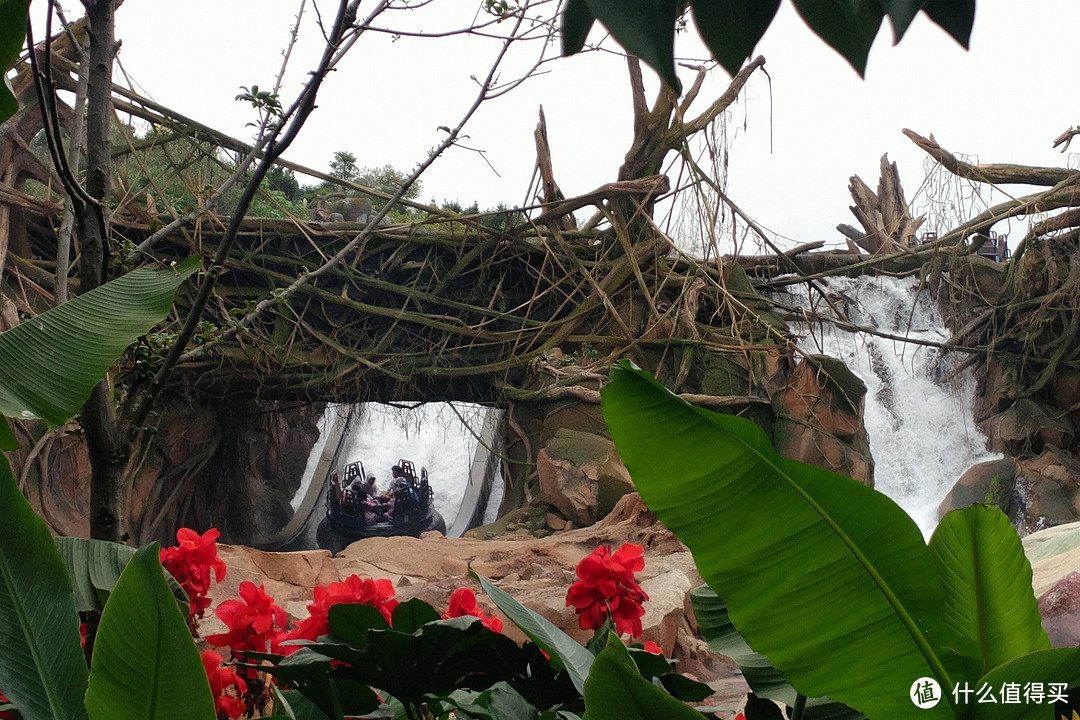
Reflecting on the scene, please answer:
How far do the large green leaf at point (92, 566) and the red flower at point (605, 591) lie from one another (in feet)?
2.16

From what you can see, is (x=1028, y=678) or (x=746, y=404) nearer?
(x=1028, y=678)

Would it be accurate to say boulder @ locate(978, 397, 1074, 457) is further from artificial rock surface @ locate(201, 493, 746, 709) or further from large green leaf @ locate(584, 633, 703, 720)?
large green leaf @ locate(584, 633, 703, 720)

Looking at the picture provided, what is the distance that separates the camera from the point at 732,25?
47cm

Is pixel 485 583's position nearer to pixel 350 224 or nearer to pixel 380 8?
pixel 380 8

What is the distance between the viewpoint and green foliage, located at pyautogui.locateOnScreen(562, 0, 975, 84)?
1.45 ft

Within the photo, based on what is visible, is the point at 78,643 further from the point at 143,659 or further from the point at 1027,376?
the point at 1027,376

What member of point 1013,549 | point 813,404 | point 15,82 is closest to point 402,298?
point 15,82

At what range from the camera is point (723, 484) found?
639 millimetres

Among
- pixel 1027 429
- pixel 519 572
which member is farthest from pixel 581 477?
pixel 1027 429

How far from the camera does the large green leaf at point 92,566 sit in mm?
1069

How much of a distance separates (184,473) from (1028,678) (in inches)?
324

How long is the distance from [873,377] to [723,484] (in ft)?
31.0

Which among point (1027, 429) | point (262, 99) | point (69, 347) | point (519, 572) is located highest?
point (1027, 429)

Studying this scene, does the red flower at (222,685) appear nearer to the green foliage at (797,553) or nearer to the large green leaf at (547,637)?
the large green leaf at (547,637)
